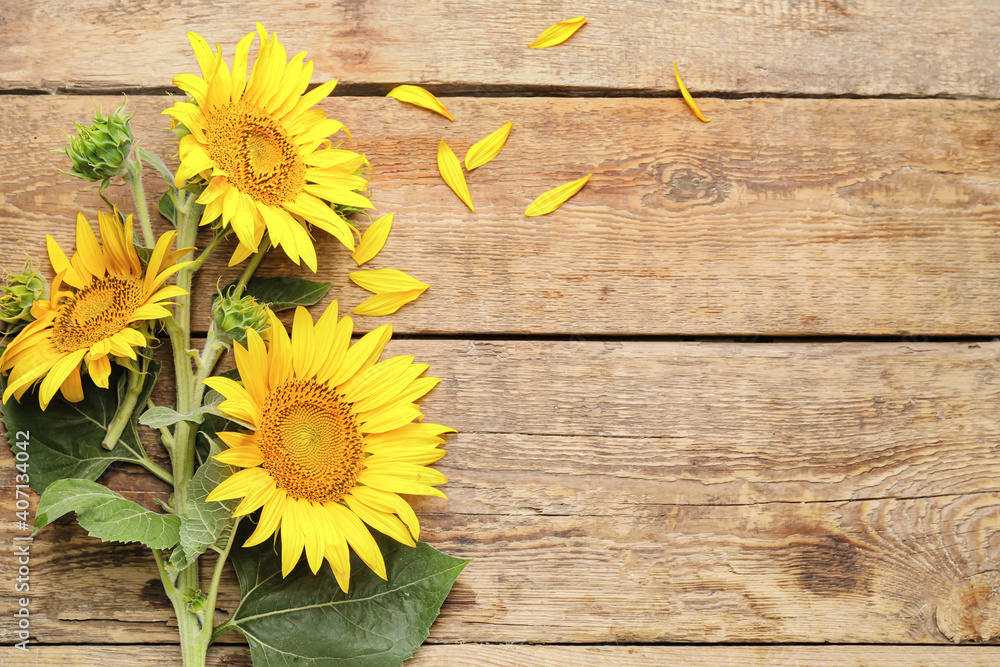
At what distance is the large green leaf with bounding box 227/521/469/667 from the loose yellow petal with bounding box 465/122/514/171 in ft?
1.39

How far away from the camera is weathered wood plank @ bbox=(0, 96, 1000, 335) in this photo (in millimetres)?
771

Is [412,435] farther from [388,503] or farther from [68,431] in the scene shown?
[68,431]

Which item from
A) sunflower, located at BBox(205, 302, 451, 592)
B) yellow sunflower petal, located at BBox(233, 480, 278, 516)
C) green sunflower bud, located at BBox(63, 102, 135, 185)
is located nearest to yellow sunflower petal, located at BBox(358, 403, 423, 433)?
sunflower, located at BBox(205, 302, 451, 592)

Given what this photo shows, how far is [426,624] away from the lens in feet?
2.33

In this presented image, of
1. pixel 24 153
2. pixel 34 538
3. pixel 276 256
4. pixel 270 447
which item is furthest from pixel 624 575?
pixel 24 153

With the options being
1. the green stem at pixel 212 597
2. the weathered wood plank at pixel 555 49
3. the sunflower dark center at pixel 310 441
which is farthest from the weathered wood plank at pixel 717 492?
→ the weathered wood plank at pixel 555 49

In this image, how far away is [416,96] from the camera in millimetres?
771

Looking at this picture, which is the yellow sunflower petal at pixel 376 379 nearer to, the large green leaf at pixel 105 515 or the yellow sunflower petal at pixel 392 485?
the yellow sunflower petal at pixel 392 485

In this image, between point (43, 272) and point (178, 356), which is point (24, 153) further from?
point (178, 356)

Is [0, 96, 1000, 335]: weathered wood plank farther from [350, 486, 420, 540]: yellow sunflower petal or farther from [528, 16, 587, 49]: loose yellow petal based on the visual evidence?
[350, 486, 420, 540]: yellow sunflower petal

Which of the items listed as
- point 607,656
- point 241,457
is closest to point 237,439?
point 241,457

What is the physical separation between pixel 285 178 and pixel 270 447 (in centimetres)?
26

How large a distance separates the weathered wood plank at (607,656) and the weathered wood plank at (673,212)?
0.36 m

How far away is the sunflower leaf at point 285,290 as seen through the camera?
2.42 ft
